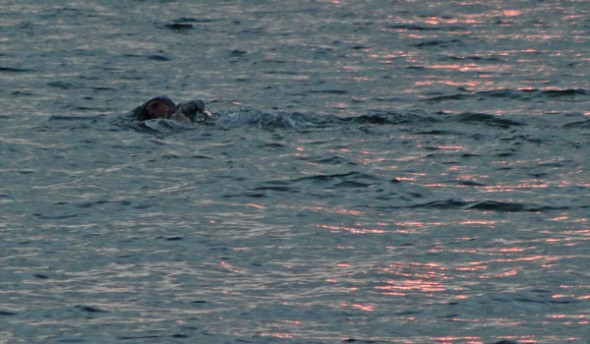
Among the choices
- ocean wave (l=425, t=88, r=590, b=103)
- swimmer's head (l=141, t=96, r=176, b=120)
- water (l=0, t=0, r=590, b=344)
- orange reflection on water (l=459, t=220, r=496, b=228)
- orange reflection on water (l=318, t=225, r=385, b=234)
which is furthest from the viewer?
ocean wave (l=425, t=88, r=590, b=103)

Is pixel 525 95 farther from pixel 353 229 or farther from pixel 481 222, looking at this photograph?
pixel 353 229

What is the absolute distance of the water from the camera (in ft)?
31.4

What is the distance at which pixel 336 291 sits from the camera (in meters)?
10.0

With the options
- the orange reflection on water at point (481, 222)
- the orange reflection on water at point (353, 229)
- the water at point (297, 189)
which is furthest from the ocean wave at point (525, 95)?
the orange reflection on water at point (353, 229)

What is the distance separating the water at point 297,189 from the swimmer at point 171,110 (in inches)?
7.4

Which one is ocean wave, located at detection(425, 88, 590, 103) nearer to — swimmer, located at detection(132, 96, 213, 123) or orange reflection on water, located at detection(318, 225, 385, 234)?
swimmer, located at detection(132, 96, 213, 123)

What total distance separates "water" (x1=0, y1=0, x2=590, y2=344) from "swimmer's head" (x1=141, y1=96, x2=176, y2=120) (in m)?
0.20

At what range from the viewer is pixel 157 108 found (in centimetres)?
1606

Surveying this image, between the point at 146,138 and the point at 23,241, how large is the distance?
14.3 ft

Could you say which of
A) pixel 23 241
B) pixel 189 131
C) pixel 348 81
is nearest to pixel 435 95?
pixel 348 81

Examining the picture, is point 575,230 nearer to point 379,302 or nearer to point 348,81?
point 379,302

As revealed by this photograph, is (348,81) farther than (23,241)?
Yes

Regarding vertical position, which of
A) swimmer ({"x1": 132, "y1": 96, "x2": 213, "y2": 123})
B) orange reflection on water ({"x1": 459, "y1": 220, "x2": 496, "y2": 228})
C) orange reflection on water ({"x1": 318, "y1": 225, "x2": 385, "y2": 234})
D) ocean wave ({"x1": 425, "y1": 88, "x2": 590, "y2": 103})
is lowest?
orange reflection on water ({"x1": 459, "y1": 220, "x2": 496, "y2": 228})

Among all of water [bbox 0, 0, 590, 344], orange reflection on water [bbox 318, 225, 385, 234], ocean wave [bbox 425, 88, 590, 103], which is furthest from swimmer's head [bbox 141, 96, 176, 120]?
orange reflection on water [bbox 318, 225, 385, 234]
